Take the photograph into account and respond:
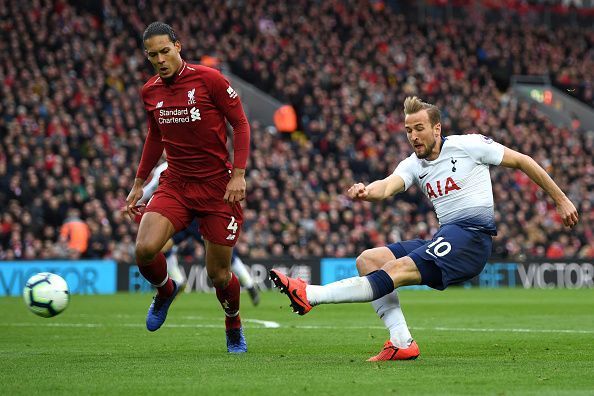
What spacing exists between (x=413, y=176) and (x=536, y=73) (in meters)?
35.7

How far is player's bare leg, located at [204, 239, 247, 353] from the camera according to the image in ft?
31.4

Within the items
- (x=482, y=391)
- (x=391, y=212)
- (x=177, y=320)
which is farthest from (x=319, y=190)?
(x=482, y=391)

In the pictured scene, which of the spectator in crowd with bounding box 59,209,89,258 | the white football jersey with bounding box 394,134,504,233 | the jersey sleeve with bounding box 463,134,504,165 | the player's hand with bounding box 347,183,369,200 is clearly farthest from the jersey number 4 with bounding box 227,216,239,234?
the spectator in crowd with bounding box 59,209,89,258

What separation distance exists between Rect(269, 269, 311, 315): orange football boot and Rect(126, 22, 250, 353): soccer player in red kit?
1413 mm

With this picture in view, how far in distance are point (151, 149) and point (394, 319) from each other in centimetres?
277

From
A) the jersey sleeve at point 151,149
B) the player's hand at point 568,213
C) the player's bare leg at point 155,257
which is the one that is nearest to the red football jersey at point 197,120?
the jersey sleeve at point 151,149

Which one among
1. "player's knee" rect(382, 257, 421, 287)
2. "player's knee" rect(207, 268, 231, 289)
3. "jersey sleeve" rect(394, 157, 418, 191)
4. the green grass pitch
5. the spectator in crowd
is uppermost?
"jersey sleeve" rect(394, 157, 418, 191)

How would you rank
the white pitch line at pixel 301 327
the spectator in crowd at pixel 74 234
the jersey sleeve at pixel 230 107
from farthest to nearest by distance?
the spectator in crowd at pixel 74 234, the white pitch line at pixel 301 327, the jersey sleeve at pixel 230 107

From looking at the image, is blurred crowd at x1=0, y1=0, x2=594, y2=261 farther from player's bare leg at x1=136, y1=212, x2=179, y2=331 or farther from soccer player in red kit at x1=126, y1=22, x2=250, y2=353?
soccer player in red kit at x1=126, y1=22, x2=250, y2=353

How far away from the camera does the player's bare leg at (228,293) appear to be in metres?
9.57

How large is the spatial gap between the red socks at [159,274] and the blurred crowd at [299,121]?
49.0 ft

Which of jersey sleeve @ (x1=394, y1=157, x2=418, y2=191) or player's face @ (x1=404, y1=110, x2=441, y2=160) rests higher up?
player's face @ (x1=404, y1=110, x2=441, y2=160)

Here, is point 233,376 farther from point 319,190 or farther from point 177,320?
point 319,190

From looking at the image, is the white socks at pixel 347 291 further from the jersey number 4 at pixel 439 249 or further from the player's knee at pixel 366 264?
the jersey number 4 at pixel 439 249
